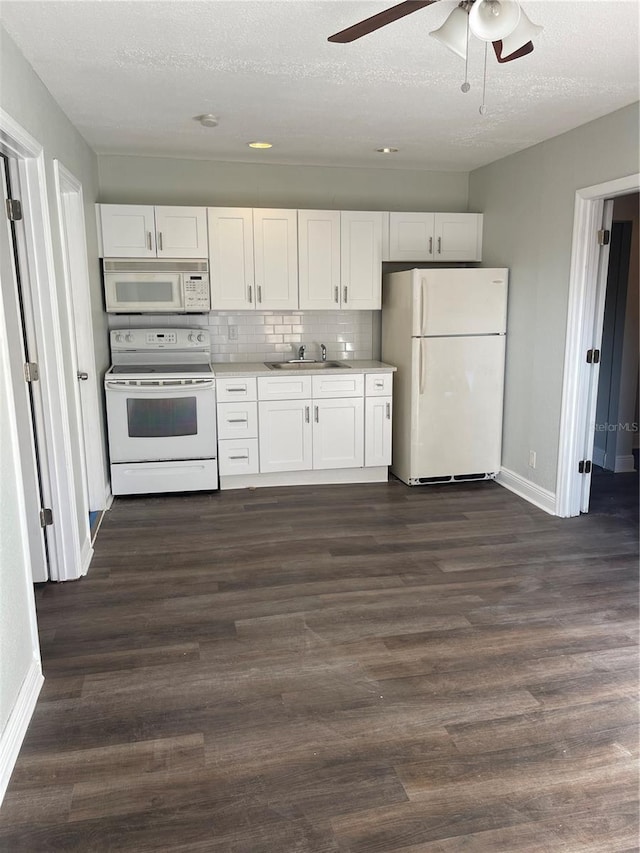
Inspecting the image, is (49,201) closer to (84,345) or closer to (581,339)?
(84,345)

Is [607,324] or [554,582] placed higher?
[607,324]

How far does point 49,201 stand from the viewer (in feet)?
9.79

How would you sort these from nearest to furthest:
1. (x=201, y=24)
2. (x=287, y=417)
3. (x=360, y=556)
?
1. (x=201, y=24)
2. (x=360, y=556)
3. (x=287, y=417)

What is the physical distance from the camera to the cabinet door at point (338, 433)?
15.7 feet

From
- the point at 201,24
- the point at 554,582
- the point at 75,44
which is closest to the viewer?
the point at 201,24

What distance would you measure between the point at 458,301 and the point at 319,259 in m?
1.12

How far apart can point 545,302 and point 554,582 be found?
6.46 feet

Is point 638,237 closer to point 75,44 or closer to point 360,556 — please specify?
point 360,556

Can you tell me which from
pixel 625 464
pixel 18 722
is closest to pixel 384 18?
pixel 18 722

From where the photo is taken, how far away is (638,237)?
17.0 feet

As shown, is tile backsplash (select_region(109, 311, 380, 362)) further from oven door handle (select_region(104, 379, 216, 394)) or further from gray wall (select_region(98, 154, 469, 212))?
gray wall (select_region(98, 154, 469, 212))

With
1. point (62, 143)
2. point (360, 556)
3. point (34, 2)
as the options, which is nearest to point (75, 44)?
point (34, 2)

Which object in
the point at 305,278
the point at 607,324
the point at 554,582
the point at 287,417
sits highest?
the point at 305,278

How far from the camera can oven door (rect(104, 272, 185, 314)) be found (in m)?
4.56
